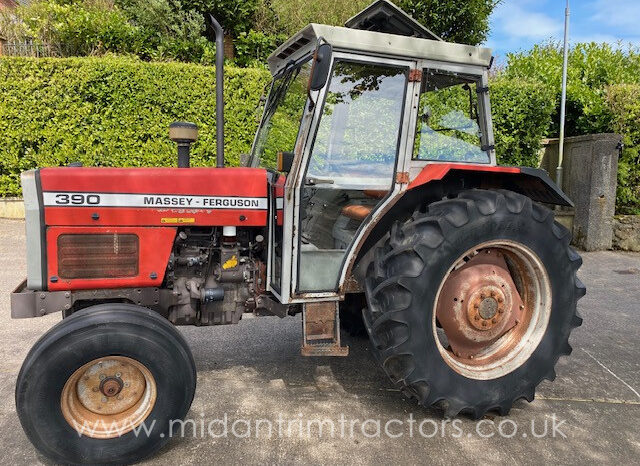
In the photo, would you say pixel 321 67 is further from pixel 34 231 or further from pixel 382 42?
pixel 34 231

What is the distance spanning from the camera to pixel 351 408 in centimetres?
300

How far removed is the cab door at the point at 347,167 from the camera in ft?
9.31

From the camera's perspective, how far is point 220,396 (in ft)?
10.1

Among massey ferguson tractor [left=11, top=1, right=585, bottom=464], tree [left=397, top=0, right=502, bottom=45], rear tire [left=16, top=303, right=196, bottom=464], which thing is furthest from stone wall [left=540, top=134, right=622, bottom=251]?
rear tire [left=16, top=303, right=196, bottom=464]

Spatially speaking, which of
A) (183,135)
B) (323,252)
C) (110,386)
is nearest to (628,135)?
(323,252)

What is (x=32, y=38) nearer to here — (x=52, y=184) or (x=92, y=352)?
(x=52, y=184)

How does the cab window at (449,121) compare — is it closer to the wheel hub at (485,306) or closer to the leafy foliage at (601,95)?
the wheel hub at (485,306)

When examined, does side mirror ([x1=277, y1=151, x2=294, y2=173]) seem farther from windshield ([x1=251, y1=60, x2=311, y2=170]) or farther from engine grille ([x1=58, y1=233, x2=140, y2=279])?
engine grille ([x1=58, y1=233, x2=140, y2=279])

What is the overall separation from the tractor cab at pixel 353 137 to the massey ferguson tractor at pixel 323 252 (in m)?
0.01

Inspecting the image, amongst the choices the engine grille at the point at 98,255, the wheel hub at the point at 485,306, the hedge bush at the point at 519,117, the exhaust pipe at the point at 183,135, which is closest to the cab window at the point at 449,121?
the wheel hub at the point at 485,306

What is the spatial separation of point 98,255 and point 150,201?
398 millimetres

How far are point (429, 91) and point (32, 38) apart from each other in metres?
10.5

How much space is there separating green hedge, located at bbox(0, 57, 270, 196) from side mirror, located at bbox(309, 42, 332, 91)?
6.00 m

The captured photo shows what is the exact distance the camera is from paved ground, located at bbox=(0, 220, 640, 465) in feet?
8.36
